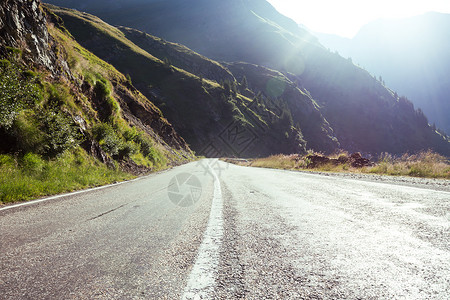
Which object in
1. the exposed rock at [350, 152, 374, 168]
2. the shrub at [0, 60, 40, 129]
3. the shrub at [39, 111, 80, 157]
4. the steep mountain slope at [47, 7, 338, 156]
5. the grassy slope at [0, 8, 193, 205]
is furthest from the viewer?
the steep mountain slope at [47, 7, 338, 156]

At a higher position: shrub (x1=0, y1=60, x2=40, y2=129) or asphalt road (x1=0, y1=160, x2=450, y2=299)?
shrub (x1=0, y1=60, x2=40, y2=129)

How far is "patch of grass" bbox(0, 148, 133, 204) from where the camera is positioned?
502cm

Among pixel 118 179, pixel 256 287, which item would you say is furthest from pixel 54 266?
pixel 118 179

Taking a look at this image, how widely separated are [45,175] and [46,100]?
4038mm

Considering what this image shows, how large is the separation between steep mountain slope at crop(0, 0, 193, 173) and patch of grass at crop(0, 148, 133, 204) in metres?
0.38

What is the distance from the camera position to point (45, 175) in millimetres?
6484

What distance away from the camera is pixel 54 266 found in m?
1.79

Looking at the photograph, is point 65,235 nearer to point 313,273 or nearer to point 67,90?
point 313,273

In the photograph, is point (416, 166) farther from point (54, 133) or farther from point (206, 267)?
point (54, 133)

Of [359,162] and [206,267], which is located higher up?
[206,267]

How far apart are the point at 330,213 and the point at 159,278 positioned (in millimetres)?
2585

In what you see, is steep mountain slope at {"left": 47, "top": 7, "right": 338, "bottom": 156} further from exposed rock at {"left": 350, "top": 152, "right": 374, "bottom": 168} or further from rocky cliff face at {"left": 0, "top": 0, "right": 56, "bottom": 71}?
rocky cliff face at {"left": 0, "top": 0, "right": 56, "bottom": 71}

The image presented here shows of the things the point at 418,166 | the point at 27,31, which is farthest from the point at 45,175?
the point at 418,166

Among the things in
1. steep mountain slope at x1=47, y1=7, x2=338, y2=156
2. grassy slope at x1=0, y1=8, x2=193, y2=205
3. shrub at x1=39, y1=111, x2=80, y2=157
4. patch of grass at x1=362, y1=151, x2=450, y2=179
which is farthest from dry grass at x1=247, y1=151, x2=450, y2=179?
steep mountain slope at x1=47, y1=7, x2=338, y2=156
